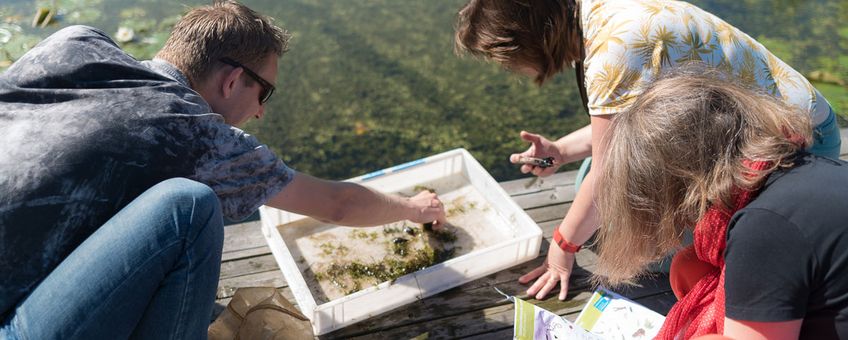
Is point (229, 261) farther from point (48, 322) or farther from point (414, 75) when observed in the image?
point (414, 75)

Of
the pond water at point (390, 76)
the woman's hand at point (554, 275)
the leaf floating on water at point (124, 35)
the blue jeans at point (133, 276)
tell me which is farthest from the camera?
the leaf floating on water at point (124, 35)

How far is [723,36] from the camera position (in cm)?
170

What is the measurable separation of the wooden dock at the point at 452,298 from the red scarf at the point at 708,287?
1.49ft

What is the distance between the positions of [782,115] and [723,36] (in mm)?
547

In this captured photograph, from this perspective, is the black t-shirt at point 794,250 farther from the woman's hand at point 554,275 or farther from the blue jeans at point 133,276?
the blue jeans at point 133,276

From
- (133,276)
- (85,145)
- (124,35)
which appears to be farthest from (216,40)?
(124,35)

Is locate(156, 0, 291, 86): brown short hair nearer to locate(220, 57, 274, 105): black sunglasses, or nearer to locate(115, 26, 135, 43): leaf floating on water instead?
locate(220, 57, 274, 105): black sunglasses

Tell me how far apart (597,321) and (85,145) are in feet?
4.46

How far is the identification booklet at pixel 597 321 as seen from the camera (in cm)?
164

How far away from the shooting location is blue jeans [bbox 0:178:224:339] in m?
1.24

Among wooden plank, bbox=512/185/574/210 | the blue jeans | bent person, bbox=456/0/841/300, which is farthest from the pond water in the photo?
the blue jeans

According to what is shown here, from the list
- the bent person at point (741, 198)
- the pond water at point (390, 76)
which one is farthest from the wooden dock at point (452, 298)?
the pond water at point (390, 76)

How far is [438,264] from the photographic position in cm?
200

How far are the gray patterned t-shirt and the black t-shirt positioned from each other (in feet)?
3.24
